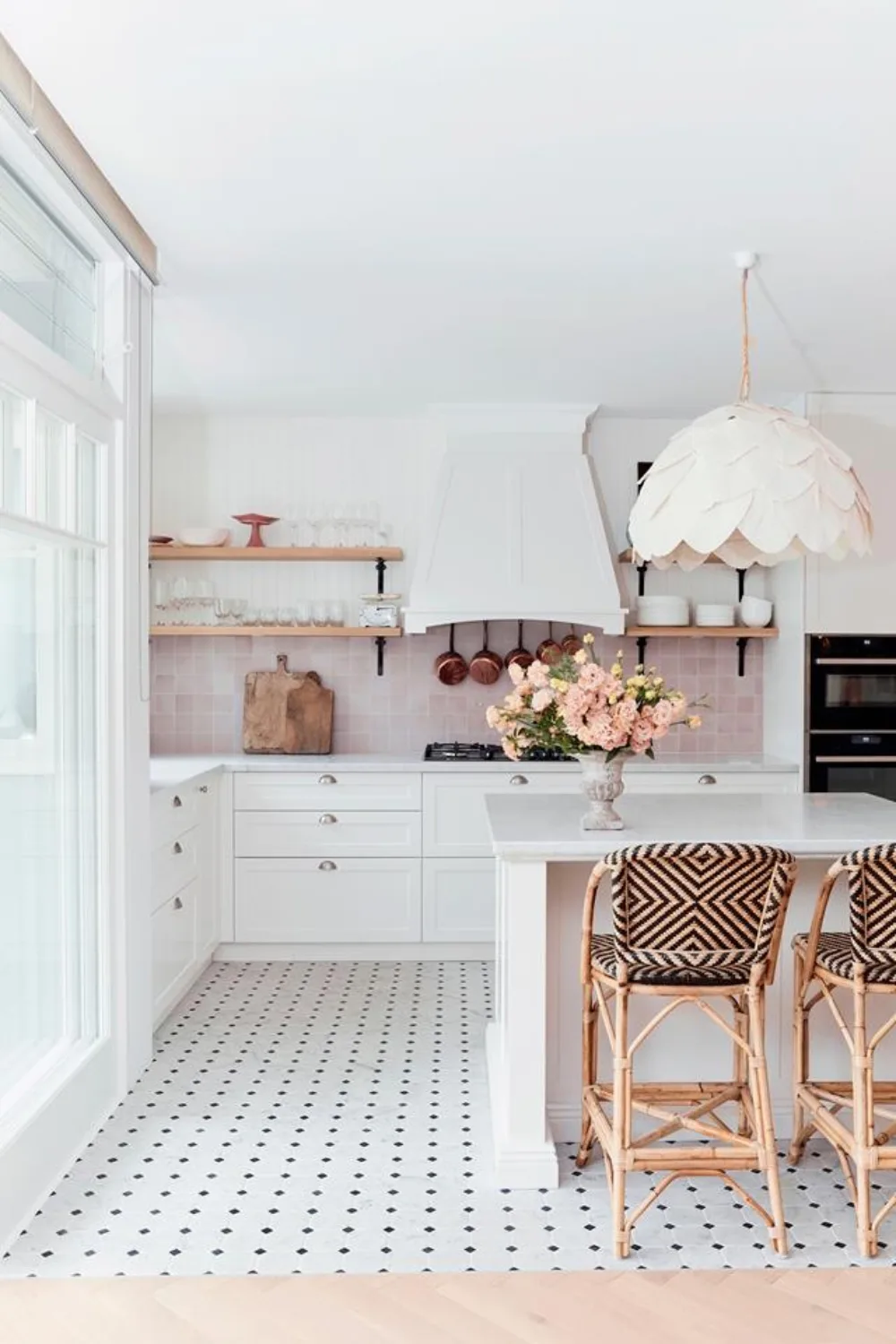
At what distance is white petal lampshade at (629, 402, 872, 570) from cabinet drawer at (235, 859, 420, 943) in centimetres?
254

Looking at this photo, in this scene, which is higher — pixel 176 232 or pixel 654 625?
pixel 176 232

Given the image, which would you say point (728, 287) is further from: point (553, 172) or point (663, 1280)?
point (663, 1280)

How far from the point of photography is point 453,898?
4.91 metres

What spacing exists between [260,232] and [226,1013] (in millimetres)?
2751

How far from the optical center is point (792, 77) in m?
2.28

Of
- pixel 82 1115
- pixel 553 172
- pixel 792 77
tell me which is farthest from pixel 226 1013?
pixel 792 77

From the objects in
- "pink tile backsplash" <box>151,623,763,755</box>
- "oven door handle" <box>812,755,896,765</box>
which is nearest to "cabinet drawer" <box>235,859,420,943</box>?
"pink tile backsplash" <box>151,623,763,755</box>

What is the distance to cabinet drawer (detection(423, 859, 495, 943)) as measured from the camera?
16.1 feet

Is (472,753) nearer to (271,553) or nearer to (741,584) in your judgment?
(271,553)

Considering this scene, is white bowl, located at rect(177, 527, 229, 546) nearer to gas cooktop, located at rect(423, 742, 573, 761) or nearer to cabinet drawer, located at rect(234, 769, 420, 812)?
cabinet drawer, located at rect(234, 769, 420, 812)

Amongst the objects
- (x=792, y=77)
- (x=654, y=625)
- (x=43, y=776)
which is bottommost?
(x=43, y=776)

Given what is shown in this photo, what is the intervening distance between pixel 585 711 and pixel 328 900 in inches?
94.3

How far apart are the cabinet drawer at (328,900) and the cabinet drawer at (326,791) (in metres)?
0.24

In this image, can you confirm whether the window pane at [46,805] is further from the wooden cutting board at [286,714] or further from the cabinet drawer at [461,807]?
the wooden cutting board at [286,714]
